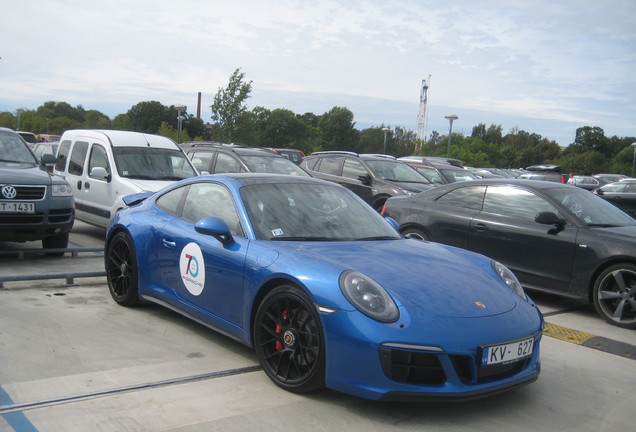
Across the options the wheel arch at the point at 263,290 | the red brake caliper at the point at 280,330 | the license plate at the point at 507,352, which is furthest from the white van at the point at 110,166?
the license plate at the point at 507,352

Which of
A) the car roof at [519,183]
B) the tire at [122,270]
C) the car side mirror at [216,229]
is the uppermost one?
the car roof at [519,183]

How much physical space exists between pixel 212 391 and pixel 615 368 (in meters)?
3.14

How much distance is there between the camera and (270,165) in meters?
11.6

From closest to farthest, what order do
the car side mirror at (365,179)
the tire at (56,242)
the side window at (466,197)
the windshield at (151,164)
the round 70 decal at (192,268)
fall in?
the round 70 decal at (192,268) → the side window at (466,197) → the tire at (56,242) → the windshield at (151,164) → the car side mirror at (365,179)

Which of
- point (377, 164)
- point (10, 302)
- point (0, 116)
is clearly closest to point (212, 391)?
point (10, 302)

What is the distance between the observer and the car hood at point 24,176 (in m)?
7.25

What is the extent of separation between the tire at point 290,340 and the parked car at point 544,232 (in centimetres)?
390

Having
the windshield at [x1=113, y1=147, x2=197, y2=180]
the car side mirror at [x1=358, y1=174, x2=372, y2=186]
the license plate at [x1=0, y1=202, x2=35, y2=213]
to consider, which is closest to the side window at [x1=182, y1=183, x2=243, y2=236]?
the license plate at [x1=0, y1=202, x2=35, y2=213]

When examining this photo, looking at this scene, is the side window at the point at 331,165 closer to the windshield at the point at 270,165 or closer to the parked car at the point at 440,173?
the windshield at the point at 270,165

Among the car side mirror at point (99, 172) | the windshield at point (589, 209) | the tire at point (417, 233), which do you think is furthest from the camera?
the car side mirror at point (99, 172)

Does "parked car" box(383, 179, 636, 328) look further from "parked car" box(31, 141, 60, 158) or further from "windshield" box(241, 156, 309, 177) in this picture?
"parked car" box(31, 141, 60, 158)

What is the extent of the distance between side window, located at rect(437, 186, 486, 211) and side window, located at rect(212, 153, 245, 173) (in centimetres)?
469

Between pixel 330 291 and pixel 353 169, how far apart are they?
32.4 ft

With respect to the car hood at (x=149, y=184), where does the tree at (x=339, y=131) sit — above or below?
above
